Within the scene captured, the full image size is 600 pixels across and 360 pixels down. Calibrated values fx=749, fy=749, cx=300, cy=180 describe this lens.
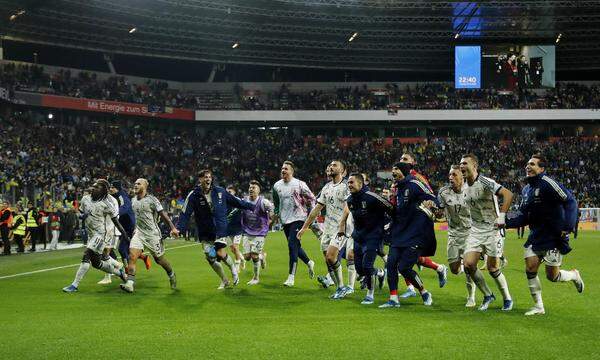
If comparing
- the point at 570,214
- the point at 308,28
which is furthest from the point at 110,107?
the point at 570,214

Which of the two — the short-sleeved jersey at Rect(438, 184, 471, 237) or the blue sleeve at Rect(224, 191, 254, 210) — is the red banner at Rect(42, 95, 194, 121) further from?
the short-sleeved jersey at Rect(438, 184, 471, 237)

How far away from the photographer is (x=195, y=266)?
854 inches

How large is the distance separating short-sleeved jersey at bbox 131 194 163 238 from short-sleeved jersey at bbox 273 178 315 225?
2.59m

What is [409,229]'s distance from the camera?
12062 millimetres

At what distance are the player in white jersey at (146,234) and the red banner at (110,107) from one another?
134 ft

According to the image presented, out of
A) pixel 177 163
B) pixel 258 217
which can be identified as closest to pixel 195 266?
pixel 258 217

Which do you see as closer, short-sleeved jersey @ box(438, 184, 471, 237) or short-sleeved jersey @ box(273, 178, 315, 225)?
short-sleeved jersey @ box(438, 184, 471, 237)

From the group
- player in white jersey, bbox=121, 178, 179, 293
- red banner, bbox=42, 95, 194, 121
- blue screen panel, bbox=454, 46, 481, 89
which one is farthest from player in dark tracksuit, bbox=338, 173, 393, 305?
red banner, bbox=42, 95, 194, 121

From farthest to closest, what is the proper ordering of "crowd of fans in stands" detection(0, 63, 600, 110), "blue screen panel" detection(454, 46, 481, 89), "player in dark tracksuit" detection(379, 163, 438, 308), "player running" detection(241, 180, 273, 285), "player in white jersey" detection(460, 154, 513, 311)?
"crowd of fans in stands" detection(0, 63, 600, 110), "blue screen panel" detection(454, 46, 481, 89), "player running" detection(241, 180, 273, 285), "player in dark tracksuit" detection(379, 163, 438, 308), "player in white jersey" detection(460, 154, 513, 311)

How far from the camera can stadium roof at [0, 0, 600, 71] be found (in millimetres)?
50500

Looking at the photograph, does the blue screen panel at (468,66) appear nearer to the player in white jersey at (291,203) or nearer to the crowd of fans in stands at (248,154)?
the crowd of fans in stands at (248,154)

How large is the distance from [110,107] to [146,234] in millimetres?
44467

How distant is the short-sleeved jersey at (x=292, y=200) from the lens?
1617 cm

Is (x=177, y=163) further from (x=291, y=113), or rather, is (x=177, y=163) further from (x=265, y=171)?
(x=291, y=113)
